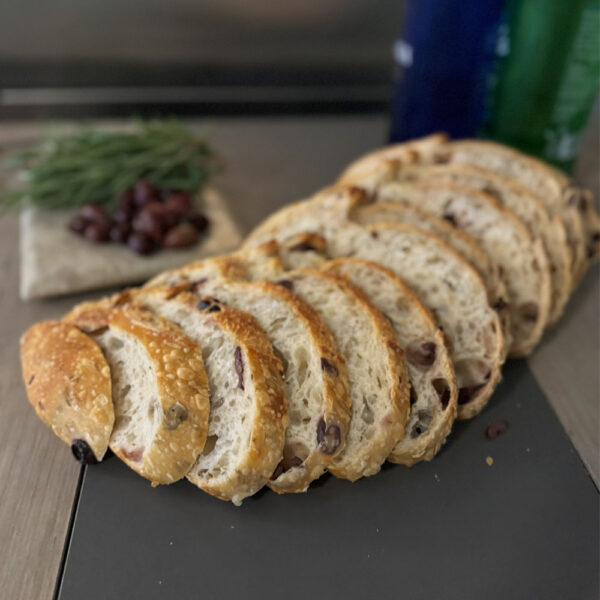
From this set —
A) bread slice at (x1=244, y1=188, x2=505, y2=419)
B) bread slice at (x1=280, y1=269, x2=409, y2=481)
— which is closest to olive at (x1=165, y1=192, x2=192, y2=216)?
bread slice at (x1=244, y1=188, x2=505, y2=419)

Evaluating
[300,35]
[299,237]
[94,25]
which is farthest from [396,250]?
[94,25]

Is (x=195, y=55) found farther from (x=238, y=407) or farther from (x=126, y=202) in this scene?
(x=238, y=407)

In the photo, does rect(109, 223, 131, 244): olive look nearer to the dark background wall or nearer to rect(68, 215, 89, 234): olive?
rect(68, 215, 89, 234): olive

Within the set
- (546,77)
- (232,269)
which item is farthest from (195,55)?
(232,269)

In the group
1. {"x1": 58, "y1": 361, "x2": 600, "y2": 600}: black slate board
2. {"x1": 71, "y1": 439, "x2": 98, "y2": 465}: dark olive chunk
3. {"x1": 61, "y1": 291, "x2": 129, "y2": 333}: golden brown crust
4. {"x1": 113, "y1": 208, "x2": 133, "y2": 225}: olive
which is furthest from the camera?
{"x1": 113, "y1": 208, "x2": 133, "y2": 225}: olive

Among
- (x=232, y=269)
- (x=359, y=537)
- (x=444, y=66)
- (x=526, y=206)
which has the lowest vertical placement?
(x=359, y=537)

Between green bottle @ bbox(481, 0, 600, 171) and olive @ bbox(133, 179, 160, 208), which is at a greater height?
green bottle @ bbox(481, 0, 600, 171)
